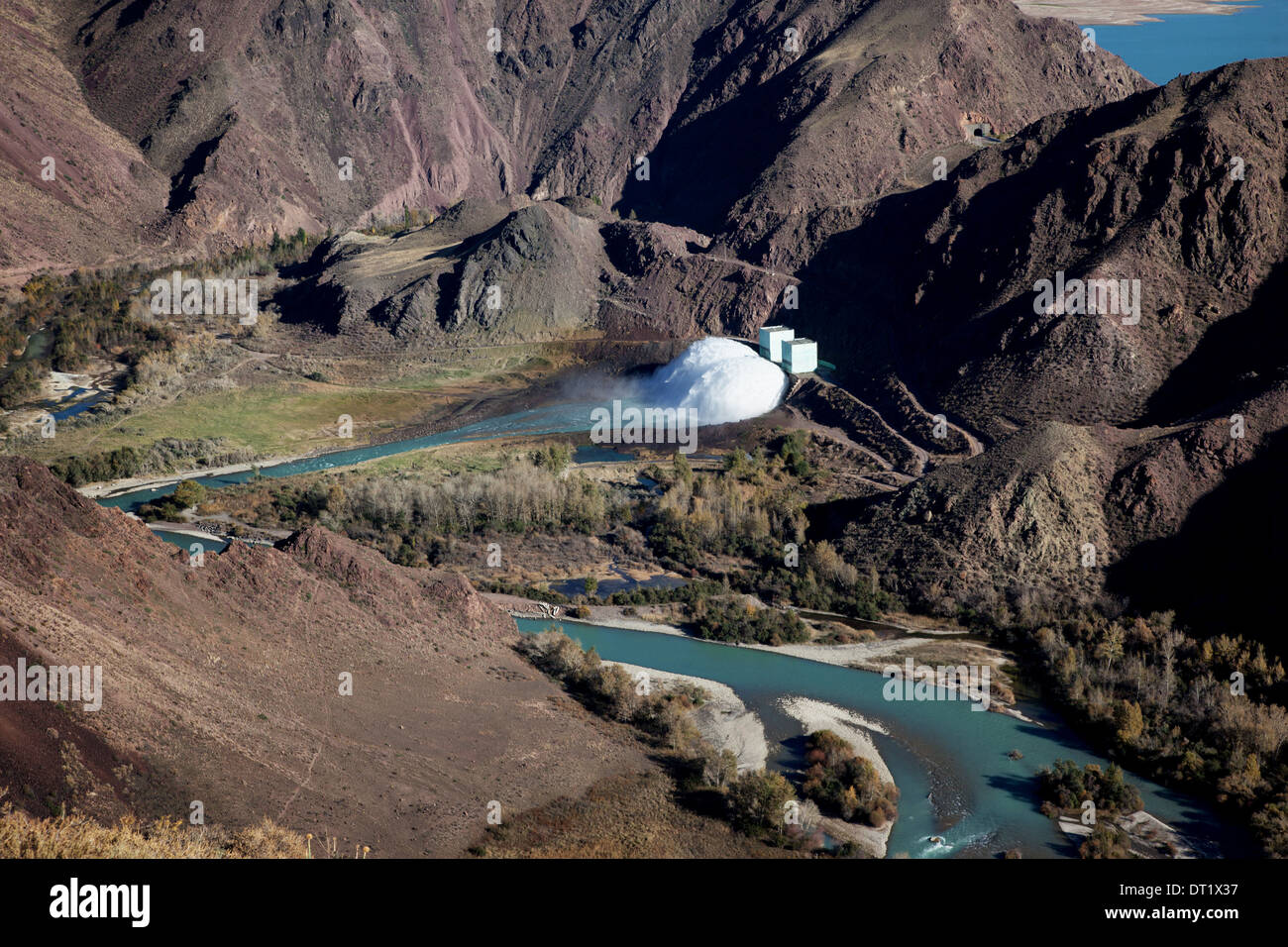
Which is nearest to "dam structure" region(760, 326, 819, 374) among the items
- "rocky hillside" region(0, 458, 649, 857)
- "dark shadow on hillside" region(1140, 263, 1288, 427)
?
"dark shadow on hillside" region(1140, 263, 1288, 427)

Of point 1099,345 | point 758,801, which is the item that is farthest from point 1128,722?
point 1099,345

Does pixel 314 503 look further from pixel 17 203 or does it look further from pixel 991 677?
pixel 17 203

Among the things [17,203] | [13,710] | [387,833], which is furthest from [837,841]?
[17,203]

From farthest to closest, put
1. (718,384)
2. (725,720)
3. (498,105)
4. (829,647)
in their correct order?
1. (498,105)
2. (718,384)
3. (829,647)
4. (725,720)

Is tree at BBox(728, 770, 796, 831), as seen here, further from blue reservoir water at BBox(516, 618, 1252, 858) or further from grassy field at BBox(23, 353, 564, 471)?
grassy field at BBox(23, 353, 564, 471)

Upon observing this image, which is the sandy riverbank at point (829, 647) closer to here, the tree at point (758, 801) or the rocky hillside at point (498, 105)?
the tree at point (758, 801)

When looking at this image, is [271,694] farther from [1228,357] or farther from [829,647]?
[1228,357]
